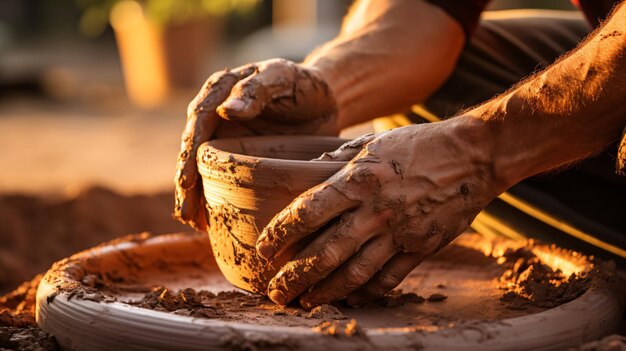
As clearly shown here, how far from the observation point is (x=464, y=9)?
2553mm

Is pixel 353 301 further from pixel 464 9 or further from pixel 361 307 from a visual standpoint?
pixel 464 9

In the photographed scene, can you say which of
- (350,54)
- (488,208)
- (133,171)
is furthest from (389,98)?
(133,171)

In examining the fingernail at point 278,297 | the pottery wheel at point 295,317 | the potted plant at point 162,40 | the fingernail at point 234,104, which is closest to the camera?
the pottery wheel at point 295,317

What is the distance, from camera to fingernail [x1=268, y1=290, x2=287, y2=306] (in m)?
1.62

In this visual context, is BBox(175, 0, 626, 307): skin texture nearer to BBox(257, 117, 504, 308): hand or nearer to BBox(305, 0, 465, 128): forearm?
BBox(257, 117, 504, 308): hand

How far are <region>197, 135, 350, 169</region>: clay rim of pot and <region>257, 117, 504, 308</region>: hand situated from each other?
0.08m

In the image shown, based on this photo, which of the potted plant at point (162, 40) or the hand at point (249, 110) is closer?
the hand at point (249, 110)

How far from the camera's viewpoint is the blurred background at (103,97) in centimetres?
338

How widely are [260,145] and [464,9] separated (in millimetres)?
976

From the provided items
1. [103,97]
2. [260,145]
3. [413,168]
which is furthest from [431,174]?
[103,97]

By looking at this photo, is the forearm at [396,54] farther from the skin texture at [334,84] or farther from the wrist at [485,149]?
the wrist at [485,149]

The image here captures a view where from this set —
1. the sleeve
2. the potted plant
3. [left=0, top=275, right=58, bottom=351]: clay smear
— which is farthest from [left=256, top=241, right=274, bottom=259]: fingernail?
the potted plant

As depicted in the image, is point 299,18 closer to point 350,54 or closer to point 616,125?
point 350,54

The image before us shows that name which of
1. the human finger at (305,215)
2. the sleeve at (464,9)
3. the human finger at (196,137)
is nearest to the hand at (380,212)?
the human finger at (305,215)
